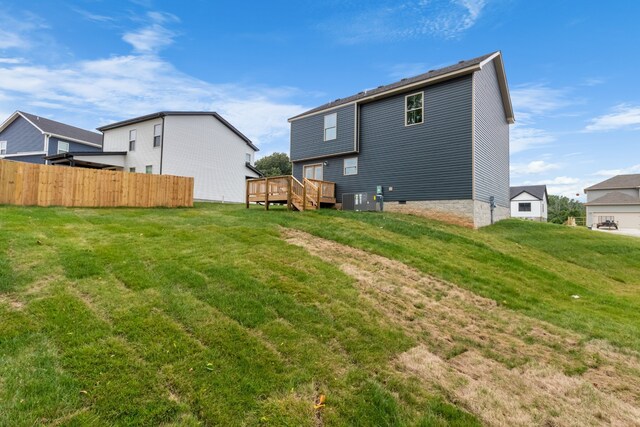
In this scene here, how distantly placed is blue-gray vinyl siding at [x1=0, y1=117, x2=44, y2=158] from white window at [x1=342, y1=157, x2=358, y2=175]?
2541 cm

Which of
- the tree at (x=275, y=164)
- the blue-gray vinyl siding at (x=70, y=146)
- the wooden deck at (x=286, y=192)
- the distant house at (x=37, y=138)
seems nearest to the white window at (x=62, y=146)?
the distant house at (x=37, y=138)

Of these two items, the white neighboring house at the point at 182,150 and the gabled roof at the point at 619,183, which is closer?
the white neighboring house at the point at 182,150

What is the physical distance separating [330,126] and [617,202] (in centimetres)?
3615

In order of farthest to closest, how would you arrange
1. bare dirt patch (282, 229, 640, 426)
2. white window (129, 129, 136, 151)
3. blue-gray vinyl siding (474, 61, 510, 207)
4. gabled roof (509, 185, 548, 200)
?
gabled roof (509, 185, 548, 200)
white window (129, 129, 136, 151)
blue-gray vinyl siding (474, 61, 510, 207)
bare dirt patch (282, 229, 640, 426)

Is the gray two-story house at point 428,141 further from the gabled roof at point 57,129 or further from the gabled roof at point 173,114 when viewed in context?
the gabled roof at point 57,129

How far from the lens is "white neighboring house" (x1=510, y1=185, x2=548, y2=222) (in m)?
42.6

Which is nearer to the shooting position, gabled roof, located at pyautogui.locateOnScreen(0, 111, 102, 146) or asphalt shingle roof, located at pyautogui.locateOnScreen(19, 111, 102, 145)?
gabled roof, located at pyautogui.locateOnScreen(0, 111, 102, 146)

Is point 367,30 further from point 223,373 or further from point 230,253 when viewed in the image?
point 223,373

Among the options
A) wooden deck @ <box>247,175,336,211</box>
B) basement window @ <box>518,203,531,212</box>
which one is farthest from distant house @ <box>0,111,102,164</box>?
basement window @ <box>518,203,531,212</box>

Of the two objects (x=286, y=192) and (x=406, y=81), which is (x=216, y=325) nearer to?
(x=286, y=192)

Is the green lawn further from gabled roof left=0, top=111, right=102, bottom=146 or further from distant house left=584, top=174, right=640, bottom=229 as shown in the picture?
distant house left=584, top=174, right=640, bottom=229

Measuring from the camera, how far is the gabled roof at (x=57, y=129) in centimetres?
2592

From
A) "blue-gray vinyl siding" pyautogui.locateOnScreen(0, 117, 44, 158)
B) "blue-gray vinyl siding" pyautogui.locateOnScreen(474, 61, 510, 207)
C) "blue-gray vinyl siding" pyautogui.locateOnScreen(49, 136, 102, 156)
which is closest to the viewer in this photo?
"blue-gray vinyl siding" pyautogui.locateOnScreen(474, 61, 510, 207)

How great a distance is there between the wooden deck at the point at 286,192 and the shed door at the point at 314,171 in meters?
4.10
